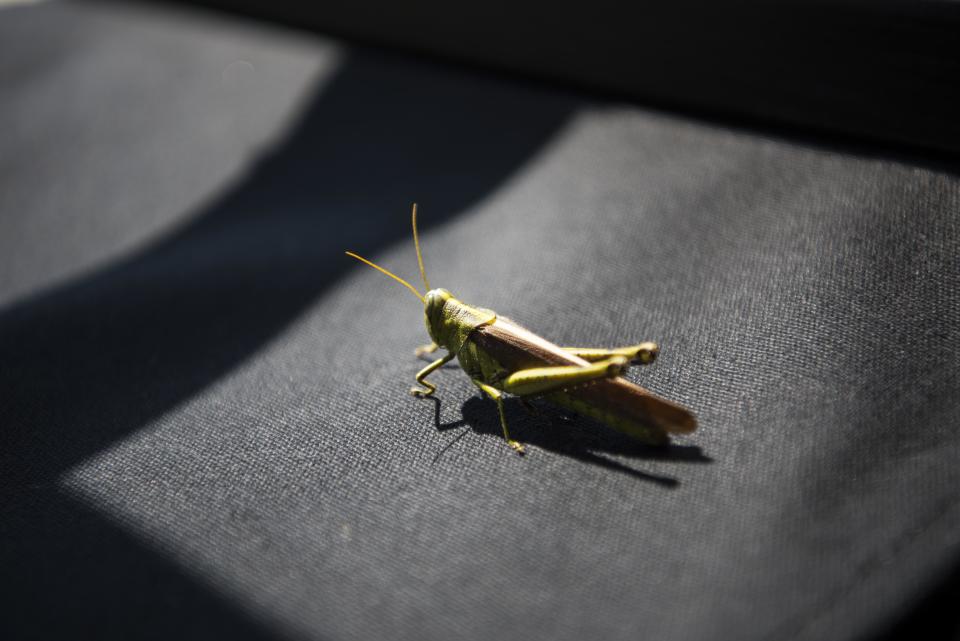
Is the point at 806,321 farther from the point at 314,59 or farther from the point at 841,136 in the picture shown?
the point at 314,59

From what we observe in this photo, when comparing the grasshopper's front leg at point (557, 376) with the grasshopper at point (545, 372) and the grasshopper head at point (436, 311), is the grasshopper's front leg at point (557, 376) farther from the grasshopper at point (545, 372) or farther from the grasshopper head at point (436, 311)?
the grasshopper head at point (436, 311)

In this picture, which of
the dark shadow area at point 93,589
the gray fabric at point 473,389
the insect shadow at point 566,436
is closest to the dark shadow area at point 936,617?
the gray fabric at point 473,389

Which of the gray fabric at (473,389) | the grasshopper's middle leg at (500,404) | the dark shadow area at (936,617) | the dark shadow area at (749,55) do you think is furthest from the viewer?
the dark shadow area at (749,55)

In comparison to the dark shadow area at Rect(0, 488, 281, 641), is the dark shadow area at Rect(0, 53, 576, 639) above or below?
above

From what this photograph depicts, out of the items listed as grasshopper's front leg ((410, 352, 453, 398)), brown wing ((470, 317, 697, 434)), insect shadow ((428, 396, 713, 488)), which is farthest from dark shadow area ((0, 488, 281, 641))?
brown wing ((470, 317, 697, 434))

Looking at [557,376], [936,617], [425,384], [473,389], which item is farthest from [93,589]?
[936,617]

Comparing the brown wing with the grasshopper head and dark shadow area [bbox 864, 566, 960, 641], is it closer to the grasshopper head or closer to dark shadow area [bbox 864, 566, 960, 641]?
the grasshopper head

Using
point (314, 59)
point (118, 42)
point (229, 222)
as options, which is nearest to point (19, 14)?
point (118, 42)
